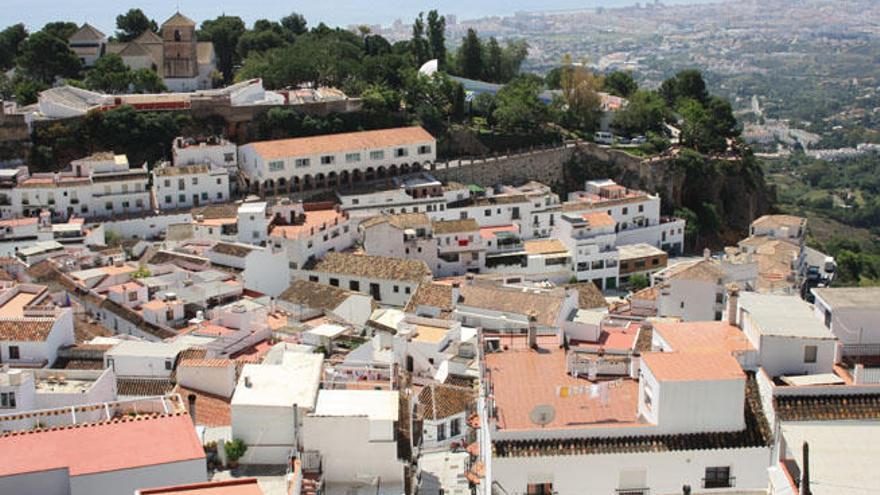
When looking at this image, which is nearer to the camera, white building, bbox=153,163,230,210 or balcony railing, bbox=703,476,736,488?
balcony railing, bbox=703,476,736,488

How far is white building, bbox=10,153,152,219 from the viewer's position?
3681 centimetres

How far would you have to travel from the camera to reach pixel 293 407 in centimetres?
1734

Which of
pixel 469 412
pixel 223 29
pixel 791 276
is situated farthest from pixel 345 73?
pixel 469 412

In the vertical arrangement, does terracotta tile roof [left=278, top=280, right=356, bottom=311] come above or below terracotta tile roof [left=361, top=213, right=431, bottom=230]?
below

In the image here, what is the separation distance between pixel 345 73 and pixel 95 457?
37789 mm

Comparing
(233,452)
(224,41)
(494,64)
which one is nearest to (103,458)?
(233,452)

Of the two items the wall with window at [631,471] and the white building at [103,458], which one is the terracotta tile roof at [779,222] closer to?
the wall with window at [631,471]

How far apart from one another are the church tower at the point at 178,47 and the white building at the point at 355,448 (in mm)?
36087

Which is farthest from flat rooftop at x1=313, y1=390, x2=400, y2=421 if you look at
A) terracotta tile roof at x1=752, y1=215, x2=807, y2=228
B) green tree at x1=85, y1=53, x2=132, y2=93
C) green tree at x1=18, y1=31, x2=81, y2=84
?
green tree at x1=18, y1=31, x2=81, y2=84

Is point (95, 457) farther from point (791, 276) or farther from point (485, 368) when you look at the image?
point (791, 276)

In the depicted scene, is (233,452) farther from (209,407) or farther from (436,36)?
(436,36)

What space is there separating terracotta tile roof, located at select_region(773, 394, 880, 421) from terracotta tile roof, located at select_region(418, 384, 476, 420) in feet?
30.9

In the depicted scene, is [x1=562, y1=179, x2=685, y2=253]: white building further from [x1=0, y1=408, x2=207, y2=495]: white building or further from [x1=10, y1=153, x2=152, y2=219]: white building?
[x1=0, y1=408, x2=207, y2=495]: white building

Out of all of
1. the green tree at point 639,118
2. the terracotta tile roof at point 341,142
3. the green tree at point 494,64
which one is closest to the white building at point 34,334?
the terracotta tile roof at point 341,142
